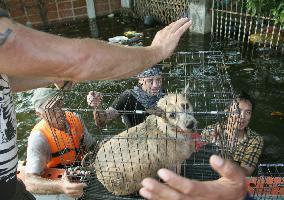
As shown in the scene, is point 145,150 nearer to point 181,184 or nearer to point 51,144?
point 51,144

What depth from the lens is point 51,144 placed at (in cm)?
423

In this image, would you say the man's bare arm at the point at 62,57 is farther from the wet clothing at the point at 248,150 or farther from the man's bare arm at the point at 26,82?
the wet clothing at the point at 248,150

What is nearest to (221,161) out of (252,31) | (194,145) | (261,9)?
(194,145)

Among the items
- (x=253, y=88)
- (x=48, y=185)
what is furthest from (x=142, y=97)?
(x=253, y=88)

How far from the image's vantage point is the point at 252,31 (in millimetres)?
11031

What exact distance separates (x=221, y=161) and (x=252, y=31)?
410 inches

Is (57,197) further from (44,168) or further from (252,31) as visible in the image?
(252,31)

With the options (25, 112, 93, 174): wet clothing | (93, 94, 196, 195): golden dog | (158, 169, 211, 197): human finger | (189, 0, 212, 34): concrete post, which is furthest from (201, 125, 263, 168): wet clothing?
(189, 0, 212, 34): concrete post

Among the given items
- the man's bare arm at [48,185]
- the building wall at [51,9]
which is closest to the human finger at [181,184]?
the man's bare arm at [48,185]

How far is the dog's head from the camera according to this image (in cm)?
365

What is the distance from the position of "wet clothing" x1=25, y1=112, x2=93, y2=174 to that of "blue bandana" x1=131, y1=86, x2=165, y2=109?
87 centimetres

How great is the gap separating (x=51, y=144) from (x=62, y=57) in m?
2.88

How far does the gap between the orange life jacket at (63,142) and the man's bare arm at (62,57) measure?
99.7 inches

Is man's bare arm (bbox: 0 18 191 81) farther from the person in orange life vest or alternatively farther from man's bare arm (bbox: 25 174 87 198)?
man's bare arm (bbox: 25 174 87 198)
